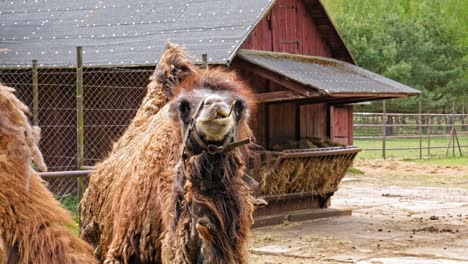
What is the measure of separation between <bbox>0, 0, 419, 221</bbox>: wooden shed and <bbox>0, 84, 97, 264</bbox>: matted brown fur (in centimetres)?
932

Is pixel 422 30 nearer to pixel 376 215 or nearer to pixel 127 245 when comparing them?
pixel 376 215

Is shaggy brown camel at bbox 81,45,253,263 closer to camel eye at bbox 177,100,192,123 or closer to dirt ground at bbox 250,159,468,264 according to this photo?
camel eye at bbox 177,100,192,123

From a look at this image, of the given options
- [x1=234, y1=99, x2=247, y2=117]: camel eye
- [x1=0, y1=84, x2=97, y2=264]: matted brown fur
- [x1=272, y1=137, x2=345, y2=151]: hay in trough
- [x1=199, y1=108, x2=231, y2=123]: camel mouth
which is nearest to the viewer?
[x1=0, y1=84, x2=97, y2=264]: matted brown fur

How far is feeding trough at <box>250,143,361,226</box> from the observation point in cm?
1294

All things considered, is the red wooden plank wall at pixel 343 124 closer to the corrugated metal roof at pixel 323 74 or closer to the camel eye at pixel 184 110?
the corrugated metal roof at pixel 323 74

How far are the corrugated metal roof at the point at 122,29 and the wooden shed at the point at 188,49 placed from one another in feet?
0.06

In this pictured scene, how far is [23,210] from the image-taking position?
2338 millimetres

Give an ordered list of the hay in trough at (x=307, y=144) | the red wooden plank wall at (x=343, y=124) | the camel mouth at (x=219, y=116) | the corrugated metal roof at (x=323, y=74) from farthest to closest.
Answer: the red wooden plank wall at (x=343, y=124)
the hay in trough at (x=307, y=144)
the corrugated metal roof at (x=323, y=74)
the camel mouth at (x=219, y=116)

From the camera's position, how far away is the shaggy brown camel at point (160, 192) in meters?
4.05

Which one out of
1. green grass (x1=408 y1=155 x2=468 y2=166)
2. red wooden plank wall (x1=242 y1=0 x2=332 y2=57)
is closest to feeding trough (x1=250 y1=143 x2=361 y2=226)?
red wooden plank wall (x1=242 y1=0 x2=332 y2=57)

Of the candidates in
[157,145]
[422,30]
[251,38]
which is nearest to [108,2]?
[251,38]

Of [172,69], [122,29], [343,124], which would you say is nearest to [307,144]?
A: [122,29]

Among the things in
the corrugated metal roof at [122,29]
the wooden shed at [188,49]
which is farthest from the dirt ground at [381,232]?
the corrugated metal roof at [122,29]

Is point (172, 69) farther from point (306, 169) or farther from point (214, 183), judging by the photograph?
point (306, 169)
